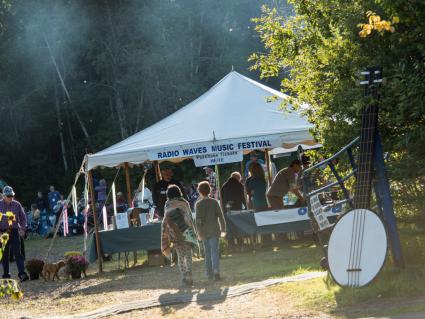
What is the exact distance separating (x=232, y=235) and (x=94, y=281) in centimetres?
333

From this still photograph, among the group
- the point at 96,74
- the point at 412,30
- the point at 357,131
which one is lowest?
the point at 357,131

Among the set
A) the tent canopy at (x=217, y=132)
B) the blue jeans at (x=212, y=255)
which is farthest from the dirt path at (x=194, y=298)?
the tent canopy at (x=217, y=132)

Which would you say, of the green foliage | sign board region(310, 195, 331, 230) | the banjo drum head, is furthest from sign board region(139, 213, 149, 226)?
the banjo drum head

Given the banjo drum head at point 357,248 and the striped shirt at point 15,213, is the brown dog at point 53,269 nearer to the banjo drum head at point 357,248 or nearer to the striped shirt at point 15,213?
the striped shirt at point 15,213

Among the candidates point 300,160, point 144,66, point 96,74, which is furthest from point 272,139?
point 96,74

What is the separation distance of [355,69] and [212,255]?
3.73 m

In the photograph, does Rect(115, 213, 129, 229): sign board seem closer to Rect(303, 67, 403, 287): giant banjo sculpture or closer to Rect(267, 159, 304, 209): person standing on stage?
Rect(267, 159, 304, 209): person standing on stage

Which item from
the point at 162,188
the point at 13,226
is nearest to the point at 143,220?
the point at 162,188

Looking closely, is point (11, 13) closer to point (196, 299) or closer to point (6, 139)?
point (6, 139)

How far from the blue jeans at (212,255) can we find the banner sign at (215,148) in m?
4.01

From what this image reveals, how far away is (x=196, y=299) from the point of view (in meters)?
10.9

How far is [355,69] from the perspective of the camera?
1051 centimetres

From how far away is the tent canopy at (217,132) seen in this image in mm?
16562

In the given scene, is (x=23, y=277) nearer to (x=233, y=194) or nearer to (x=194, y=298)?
(x=233, y=194)
